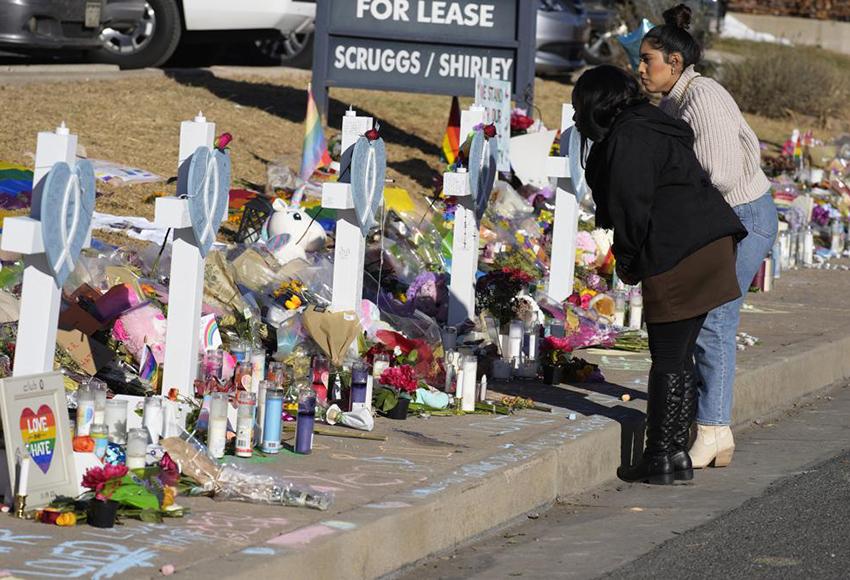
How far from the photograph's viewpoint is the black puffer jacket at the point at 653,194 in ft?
21.5

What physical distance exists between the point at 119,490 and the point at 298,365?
7.88 ft

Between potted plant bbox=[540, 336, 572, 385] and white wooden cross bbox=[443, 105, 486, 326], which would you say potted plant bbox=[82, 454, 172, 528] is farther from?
white wooden cross bbox=[443, 105, 486, 326]

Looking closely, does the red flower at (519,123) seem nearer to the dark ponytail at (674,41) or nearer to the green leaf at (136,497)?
the dark ponytail at (674,41)

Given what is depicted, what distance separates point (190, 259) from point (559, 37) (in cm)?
1466

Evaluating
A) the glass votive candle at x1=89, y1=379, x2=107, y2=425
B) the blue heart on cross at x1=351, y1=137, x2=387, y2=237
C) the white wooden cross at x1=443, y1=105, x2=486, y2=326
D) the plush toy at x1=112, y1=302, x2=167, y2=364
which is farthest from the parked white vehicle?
the glass votive candle at x1=89, y1=379, x2=107, y2=425

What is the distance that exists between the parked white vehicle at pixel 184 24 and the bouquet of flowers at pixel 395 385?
8714 millimetres

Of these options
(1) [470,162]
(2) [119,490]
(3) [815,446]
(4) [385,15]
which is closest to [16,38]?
(4) [385,15]

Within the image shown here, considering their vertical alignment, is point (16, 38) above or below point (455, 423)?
above

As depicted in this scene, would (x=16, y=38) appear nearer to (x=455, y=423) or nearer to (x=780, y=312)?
(x=780, y=312)

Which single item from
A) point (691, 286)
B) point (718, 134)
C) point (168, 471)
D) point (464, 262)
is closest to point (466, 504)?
point (168, 471)

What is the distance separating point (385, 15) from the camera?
46.5ft

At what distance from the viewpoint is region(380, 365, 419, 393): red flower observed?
750cm

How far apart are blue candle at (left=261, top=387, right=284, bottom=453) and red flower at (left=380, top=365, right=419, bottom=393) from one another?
1.13 m

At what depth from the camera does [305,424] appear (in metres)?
6.43
